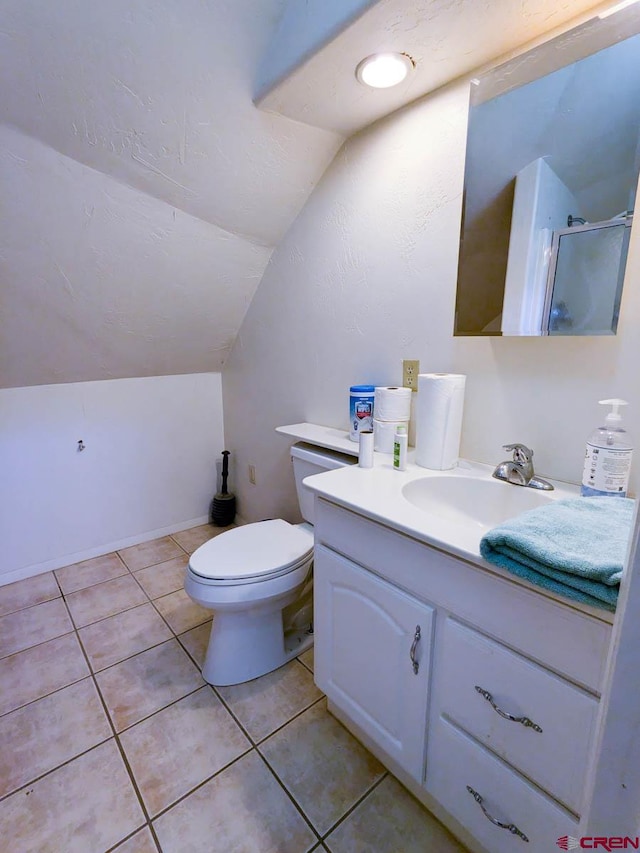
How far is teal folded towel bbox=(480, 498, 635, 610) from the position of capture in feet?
2.04

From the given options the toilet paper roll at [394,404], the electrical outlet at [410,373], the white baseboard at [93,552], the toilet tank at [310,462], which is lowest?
the white baseboard at [93,552]

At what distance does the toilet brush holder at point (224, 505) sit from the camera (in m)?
2.55

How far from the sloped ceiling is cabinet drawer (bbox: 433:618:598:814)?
1534 millimetres

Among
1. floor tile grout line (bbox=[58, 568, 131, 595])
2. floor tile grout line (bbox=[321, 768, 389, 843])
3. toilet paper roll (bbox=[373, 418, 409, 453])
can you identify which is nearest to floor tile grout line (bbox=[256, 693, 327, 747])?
floor tile grout line (bbox=[321, 768, 389, 843])

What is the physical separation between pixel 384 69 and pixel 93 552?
8.01 feet

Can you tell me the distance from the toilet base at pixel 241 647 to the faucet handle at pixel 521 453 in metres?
0.97

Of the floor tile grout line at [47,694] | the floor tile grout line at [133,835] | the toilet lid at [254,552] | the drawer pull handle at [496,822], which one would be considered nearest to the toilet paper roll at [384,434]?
the toilet lid at [254,552]

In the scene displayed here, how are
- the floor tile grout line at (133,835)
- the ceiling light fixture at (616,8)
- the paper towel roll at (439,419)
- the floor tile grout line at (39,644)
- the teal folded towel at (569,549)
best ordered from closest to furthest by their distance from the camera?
the teal folded towel at (569,549) → the ceiling light fixture at (616,8) → the floor tile grout line at (133,835) → the paper towel roll at (439,419) → the floor tile grout line at (39,644)

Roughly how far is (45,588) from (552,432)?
226 cm

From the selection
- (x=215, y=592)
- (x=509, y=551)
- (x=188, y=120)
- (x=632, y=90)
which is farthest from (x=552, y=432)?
(x=188, y=120)

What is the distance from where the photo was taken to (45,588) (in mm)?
1997

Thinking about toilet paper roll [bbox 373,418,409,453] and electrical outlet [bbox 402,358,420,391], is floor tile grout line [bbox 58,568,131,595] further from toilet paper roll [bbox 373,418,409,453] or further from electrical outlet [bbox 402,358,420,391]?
electrical outlet [bbox 402,358,420,391]

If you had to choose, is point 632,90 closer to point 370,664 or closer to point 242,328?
point 370,664

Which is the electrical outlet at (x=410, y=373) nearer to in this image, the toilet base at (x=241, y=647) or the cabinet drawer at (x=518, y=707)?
the cabinet drawer at (x=518, y=707)
